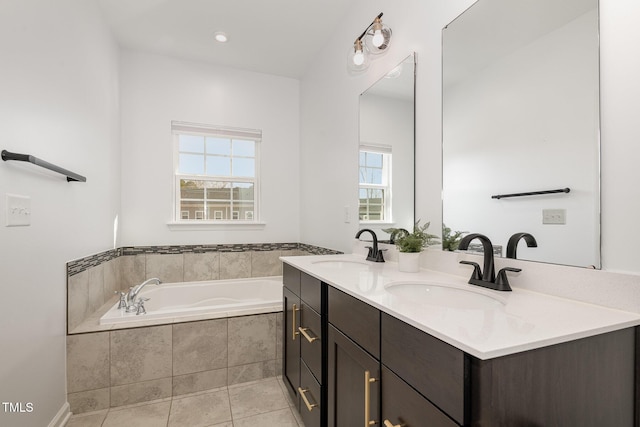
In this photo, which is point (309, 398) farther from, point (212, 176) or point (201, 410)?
point (212, 176)

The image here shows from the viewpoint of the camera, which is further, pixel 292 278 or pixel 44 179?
pixel 292 278

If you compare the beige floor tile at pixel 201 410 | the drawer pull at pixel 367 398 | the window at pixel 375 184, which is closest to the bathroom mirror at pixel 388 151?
the window at pixel 375 184

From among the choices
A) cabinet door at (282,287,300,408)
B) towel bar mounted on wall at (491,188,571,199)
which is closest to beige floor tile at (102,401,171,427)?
cabinet door at (282,287,300,408)

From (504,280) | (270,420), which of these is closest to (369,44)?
(504,280)

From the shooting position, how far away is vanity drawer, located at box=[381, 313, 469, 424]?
2.03ft

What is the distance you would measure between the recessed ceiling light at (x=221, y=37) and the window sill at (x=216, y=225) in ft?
5.57

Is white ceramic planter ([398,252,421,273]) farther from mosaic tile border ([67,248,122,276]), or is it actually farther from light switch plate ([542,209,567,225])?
mosaic tile border ([67,248,122,276])

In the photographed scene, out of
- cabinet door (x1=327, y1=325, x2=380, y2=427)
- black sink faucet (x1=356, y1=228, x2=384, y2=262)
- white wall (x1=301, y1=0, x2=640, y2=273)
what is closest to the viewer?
white wall (x1=301, y1=0, x2=640, y2=273)

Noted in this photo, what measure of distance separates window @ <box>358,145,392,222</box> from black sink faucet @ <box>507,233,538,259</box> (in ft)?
2.45

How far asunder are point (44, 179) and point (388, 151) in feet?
5.95

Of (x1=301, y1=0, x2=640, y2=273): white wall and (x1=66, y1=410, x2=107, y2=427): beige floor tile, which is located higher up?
(x1=301, y1=0, x2=640, y2=273): white wall

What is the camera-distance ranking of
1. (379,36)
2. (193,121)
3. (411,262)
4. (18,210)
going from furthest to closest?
(193,121), (379,36), (411,262), (18,210)

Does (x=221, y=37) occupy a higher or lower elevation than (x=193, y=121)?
higher

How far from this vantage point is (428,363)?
71cm
